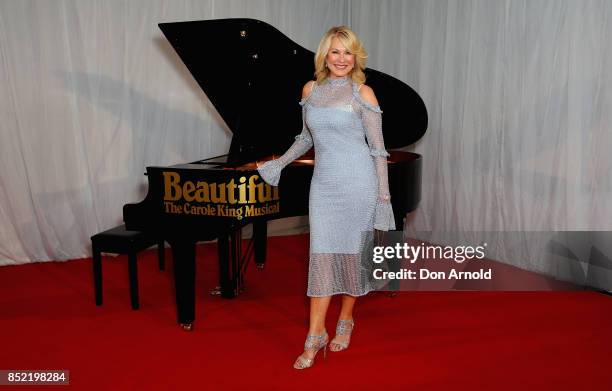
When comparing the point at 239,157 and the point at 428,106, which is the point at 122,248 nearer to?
the point at 239,157

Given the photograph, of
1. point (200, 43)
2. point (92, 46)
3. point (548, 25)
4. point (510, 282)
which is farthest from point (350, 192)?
point (92, 46)

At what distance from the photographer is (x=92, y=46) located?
162 inches

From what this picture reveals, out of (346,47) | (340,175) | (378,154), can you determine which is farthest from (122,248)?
(346,47)

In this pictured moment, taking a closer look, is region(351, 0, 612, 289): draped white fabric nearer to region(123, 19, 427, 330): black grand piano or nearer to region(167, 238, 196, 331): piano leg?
region(123, 19, 427, 330): black grand piano

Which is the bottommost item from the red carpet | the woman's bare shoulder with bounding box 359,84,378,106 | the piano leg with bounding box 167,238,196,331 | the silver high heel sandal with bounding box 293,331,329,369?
the red carpet

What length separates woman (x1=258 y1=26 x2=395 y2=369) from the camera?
7.48ft

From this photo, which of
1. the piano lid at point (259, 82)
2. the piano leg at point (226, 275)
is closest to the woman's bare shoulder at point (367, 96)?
the piano lid at point (259, 82)

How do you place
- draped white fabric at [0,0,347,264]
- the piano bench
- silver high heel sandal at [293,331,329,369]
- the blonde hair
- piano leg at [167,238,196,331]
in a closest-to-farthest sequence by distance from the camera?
the blonde hair → silver high heel sandal at [293,331,329,369] → piano leg at [167,238,196,331] → the piano bench → draped white fabric at [0,0,347,264]

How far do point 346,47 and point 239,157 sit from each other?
1019mm

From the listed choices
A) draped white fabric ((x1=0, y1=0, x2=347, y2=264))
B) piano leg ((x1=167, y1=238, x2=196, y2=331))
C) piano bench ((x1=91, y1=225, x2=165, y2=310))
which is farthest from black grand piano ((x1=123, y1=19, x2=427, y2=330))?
draped white fabric ((x1=0, y1=0, x2=347, y2=264))

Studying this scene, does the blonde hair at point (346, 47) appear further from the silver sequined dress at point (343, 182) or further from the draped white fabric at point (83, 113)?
the draped white fabric at point (83, 113)

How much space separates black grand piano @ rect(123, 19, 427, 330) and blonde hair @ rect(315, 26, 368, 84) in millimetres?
533

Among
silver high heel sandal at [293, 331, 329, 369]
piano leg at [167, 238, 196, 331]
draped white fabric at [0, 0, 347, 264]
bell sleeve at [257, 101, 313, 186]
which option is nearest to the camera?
silver high heel sandal at [293, 331, 329, 369]

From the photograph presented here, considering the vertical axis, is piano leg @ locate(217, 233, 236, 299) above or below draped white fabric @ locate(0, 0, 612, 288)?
below
